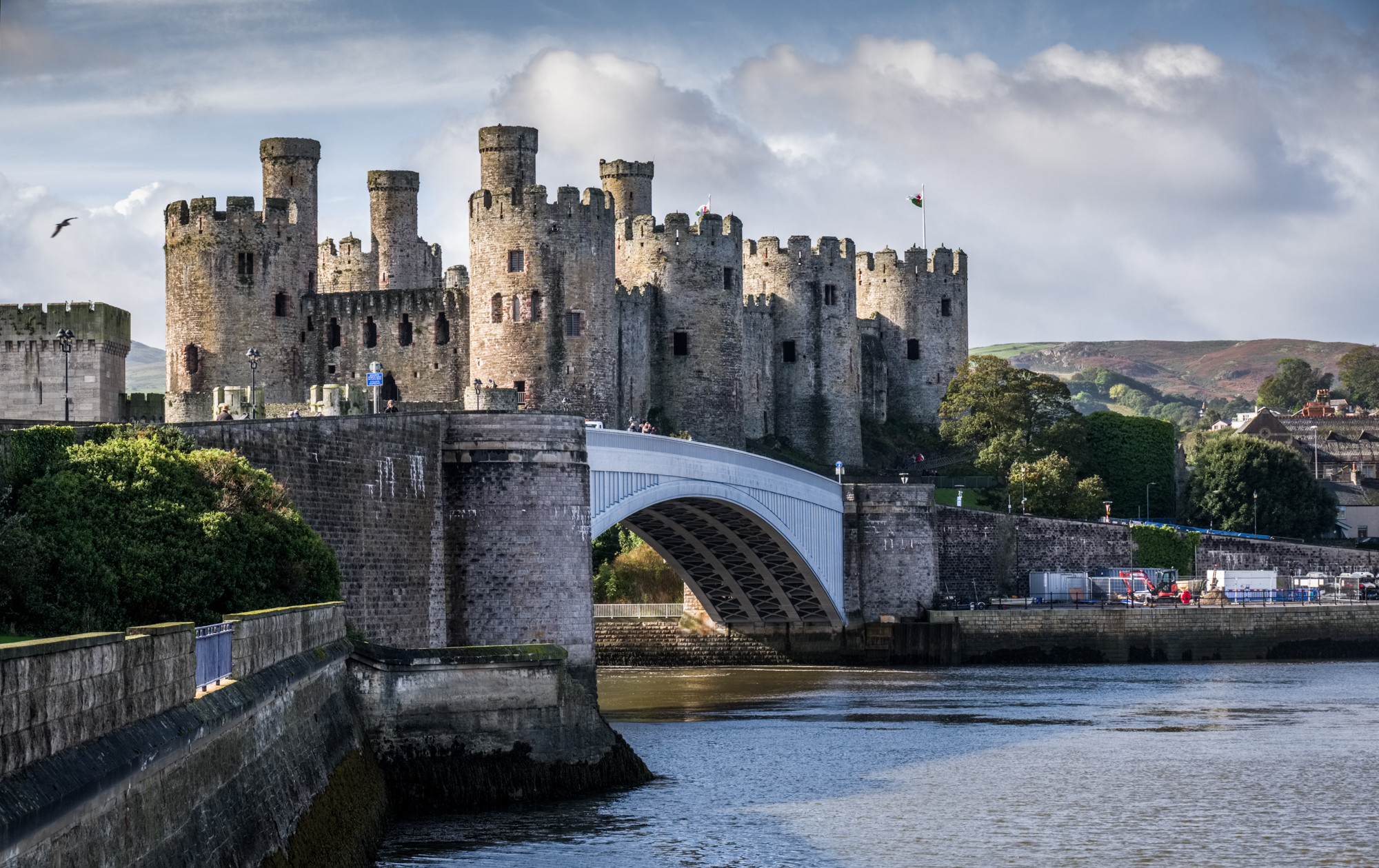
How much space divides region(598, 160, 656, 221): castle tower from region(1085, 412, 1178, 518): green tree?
64.2 feet

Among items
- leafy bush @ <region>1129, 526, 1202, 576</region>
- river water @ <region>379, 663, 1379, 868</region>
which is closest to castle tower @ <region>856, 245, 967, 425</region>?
leafy bush @ <region>1129, 526, 1202, 576</region>

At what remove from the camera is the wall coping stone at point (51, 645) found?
8.90 meters

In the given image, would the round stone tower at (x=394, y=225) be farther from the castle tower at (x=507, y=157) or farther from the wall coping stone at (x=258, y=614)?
the wall coping stone at (x=258, y=614)

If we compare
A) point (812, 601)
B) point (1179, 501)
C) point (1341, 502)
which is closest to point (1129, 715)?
point (812, 601)

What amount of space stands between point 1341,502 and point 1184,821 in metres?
75.3

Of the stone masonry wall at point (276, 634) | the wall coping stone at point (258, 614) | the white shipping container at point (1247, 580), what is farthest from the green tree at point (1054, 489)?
the wall coping stone at point (258, 614)


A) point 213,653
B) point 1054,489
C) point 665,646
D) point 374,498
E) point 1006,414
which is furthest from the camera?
point 1006,414

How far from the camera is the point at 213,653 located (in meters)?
13.7

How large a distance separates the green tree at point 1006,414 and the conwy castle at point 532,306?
3.95m

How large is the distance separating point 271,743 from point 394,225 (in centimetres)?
5005

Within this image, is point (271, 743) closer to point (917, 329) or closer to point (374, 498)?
point (374, 498)

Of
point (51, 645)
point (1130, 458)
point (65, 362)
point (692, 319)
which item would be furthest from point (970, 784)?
point (1130, 458)

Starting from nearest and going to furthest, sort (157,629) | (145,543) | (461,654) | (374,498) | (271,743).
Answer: (157,629)
(271,743)
(145,543)
(461,654)
(374,498)

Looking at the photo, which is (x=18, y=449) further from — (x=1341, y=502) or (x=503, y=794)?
(x=1341, y=502)
